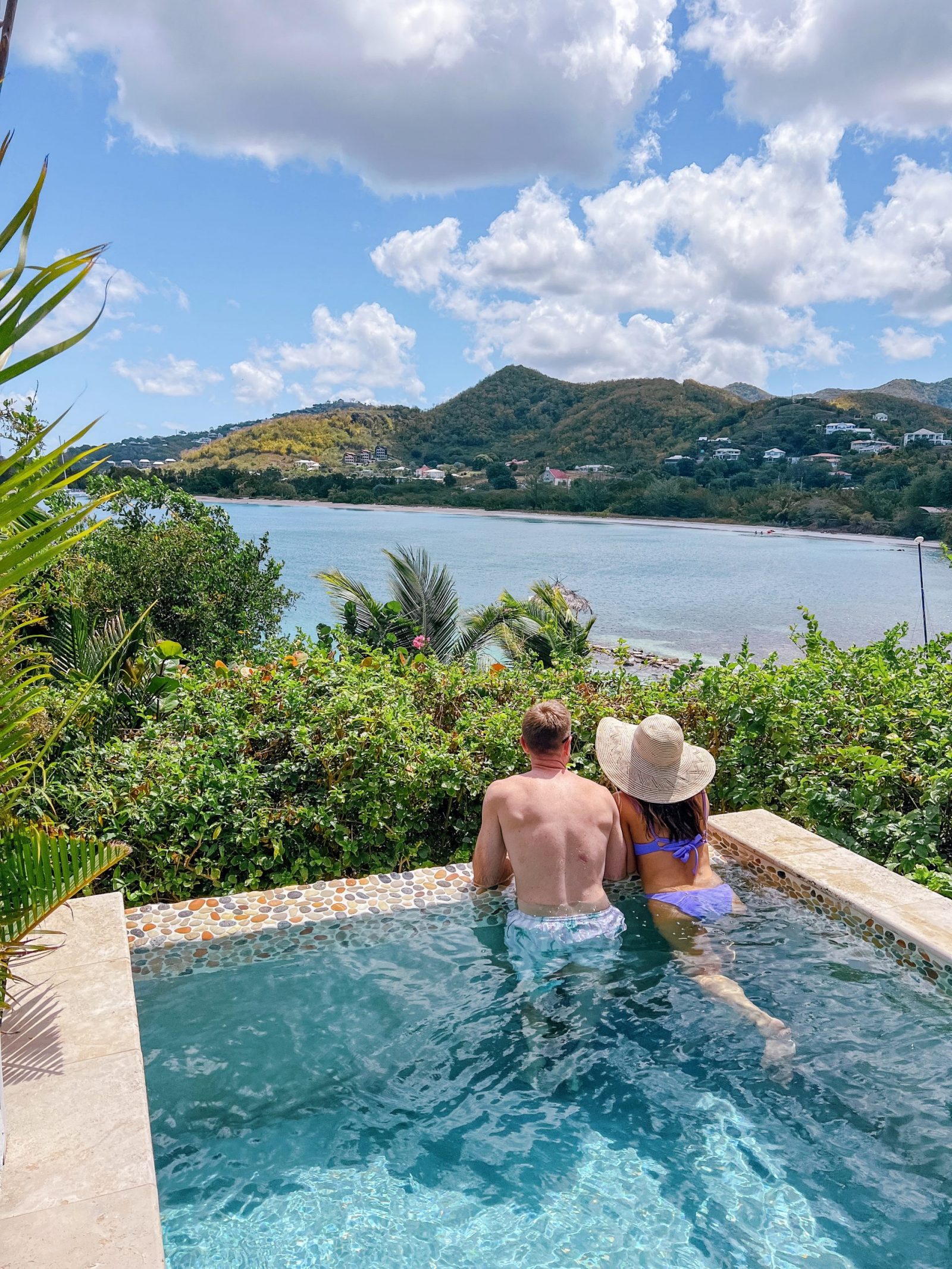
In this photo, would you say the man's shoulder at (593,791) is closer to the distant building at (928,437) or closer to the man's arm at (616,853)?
the man's arm at (616,853)

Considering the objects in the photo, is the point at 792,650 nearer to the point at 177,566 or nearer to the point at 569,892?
the point at 177,566

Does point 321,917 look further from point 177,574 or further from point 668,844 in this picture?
point 177,574

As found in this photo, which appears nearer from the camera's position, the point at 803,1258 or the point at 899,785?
the point at 803,1258

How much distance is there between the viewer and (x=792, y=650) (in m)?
27.4

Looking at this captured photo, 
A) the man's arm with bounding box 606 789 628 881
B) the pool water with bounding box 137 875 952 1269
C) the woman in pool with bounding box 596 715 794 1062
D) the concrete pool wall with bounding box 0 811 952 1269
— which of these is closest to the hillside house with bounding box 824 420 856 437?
the concrete pool wall with bounding box 0 811 952 1269

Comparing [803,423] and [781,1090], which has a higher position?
[803,423]

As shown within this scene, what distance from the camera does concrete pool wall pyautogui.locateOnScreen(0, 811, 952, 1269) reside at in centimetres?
197

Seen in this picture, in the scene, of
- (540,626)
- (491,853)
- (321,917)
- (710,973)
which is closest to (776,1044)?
(710,973)

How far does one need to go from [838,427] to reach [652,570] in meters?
38.5

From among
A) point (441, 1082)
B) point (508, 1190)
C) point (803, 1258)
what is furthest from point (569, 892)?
point (803, 1258)

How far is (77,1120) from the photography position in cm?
228

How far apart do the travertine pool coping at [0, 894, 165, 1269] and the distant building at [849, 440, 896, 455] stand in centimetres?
7241

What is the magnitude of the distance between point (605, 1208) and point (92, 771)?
307 cm

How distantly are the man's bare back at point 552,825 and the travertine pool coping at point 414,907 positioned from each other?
52 cm
